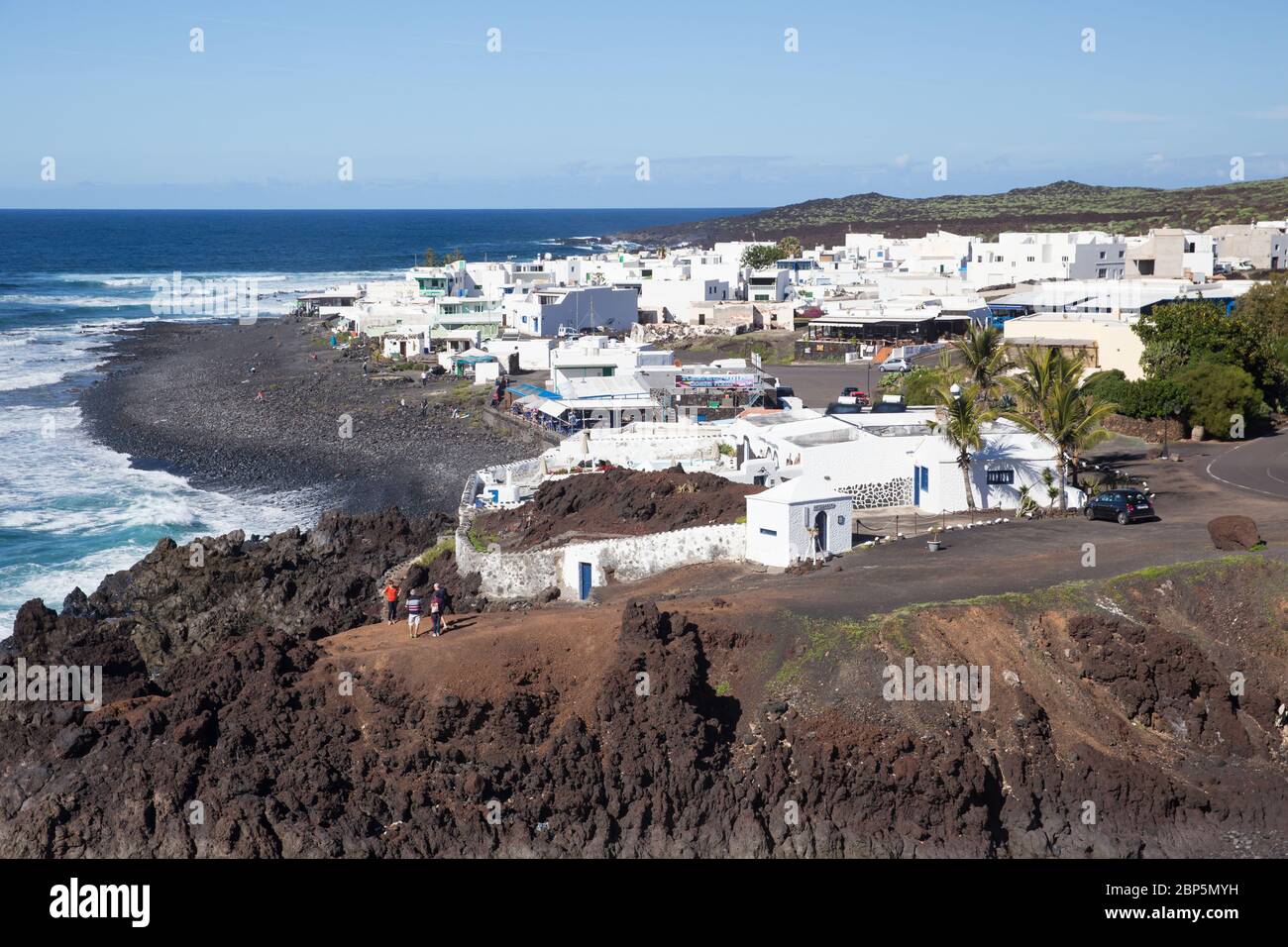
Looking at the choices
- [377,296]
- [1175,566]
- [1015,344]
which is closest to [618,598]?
[1175,566]

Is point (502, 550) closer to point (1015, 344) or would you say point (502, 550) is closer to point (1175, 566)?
point (1175, 566)

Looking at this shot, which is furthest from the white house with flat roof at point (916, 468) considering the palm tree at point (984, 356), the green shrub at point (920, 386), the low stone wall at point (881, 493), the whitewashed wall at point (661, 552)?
the green shrub at point (920, 386)

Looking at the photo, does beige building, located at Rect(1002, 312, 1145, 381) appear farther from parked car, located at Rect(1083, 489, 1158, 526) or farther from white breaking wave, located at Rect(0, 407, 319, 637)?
white breaking wave, located at Rect(0, 407, 319, 637)

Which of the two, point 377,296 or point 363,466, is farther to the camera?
point 377,296
